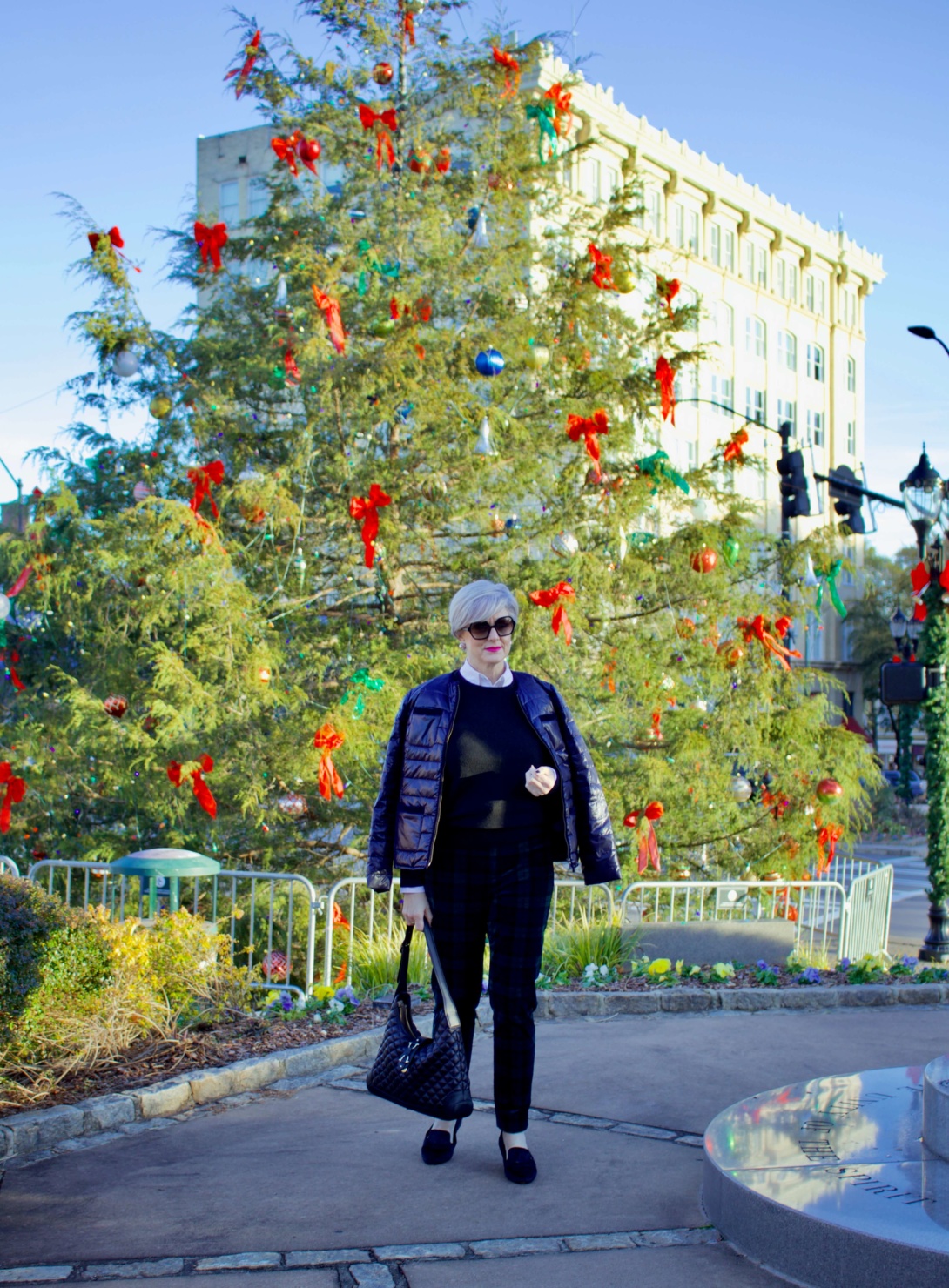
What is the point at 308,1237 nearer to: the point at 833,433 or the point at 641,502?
the point at 641,502

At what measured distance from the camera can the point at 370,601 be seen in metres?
13.4

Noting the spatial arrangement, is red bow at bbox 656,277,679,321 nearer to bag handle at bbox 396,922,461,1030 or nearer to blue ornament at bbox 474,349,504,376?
blue ornament at bbox 474,349,504,376

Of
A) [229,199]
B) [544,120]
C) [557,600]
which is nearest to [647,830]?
[557,600]

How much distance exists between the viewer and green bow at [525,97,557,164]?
514 inches

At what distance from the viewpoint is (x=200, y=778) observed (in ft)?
34.6

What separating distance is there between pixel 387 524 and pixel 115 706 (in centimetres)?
314

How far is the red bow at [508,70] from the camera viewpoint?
13.2 metres

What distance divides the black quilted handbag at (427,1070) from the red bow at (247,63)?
39.1 ft

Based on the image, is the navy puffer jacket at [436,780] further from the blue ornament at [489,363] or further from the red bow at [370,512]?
the blue ornament at [489,363]

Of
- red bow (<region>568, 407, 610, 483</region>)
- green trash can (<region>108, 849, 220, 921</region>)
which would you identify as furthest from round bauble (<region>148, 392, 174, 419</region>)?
green trash can (<region>108, 849, 220, 921</region>)

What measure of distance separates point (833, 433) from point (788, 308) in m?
6.62

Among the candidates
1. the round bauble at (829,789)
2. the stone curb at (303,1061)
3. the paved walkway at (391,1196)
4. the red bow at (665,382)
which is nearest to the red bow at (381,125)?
the red bow at (665,382)

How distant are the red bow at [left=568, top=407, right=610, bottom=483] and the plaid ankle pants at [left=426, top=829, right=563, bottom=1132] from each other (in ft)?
25.5

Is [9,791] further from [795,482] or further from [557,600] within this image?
[795,482]
